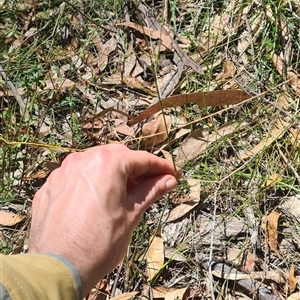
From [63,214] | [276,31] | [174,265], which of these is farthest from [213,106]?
[63,214]

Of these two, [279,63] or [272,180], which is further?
[279,63]

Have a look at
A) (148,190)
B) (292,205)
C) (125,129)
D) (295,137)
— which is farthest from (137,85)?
(148,190)

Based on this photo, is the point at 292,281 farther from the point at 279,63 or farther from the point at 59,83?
the point at 59,83

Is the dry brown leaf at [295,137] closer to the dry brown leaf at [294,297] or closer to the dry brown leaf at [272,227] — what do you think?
the dry brown leaf at [272,227]

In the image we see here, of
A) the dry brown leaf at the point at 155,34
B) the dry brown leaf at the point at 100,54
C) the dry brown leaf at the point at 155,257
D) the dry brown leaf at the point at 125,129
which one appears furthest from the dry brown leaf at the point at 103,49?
the dry brown leaf at the point at 155,257

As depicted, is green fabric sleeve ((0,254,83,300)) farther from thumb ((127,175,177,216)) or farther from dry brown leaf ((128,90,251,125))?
dry brown leaf ((128,90,251,125))

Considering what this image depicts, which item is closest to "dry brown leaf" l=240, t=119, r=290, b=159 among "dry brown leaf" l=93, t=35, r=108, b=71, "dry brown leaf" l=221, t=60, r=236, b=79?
"dry brown leaf" l=221, t=60, r=236, b=79
